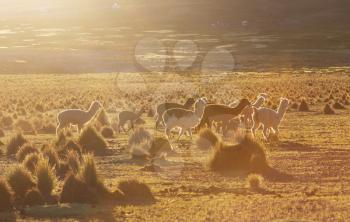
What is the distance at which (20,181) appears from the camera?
1411 centimetres

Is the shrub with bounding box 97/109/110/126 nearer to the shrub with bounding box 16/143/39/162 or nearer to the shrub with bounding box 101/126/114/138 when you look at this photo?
the shrub with bounding box 101/126/114/138

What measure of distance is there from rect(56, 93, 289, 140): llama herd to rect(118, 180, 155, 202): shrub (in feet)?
26.4

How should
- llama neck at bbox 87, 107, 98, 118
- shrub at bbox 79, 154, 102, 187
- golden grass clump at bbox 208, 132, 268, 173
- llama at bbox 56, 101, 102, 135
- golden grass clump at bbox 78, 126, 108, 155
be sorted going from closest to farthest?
shrub at bbox 79, 154, 102, 187 < golden grass clump at bbox 208, 132, 268, 173 < golden grass clump at bbox 78, 126, 108, 155 < llama at bbox 56, 101, 102, 135 < llama neck at bbox 87, 107, 98, 118

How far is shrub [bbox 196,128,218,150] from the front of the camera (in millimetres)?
21172

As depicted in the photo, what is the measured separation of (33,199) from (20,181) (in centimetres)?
89

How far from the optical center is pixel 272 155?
63.4ft

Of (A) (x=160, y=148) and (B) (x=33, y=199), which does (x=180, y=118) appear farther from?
(B) (x=33, y=199)

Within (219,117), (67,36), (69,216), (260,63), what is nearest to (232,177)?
(69,216)

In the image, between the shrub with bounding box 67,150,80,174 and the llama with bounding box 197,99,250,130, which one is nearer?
the shrub with bounding box 67,150,80,174

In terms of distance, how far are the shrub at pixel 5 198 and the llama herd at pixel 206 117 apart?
938 centimetres

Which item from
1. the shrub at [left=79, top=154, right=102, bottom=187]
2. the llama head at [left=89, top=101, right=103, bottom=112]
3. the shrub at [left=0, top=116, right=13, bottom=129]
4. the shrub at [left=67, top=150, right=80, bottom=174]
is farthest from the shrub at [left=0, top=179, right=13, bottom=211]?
the shrub at [left=0, top=116, right=13, bottom=129]

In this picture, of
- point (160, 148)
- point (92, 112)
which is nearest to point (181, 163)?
point (160, 148)

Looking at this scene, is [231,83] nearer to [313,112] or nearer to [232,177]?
[313,112]

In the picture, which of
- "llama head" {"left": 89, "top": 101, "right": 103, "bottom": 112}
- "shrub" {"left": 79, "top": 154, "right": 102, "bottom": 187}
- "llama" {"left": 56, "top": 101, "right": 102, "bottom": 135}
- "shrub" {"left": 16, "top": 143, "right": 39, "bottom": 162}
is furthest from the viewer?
"llama head" {"left": 89, "top": 101, "right": 103, "bottom": 112}
